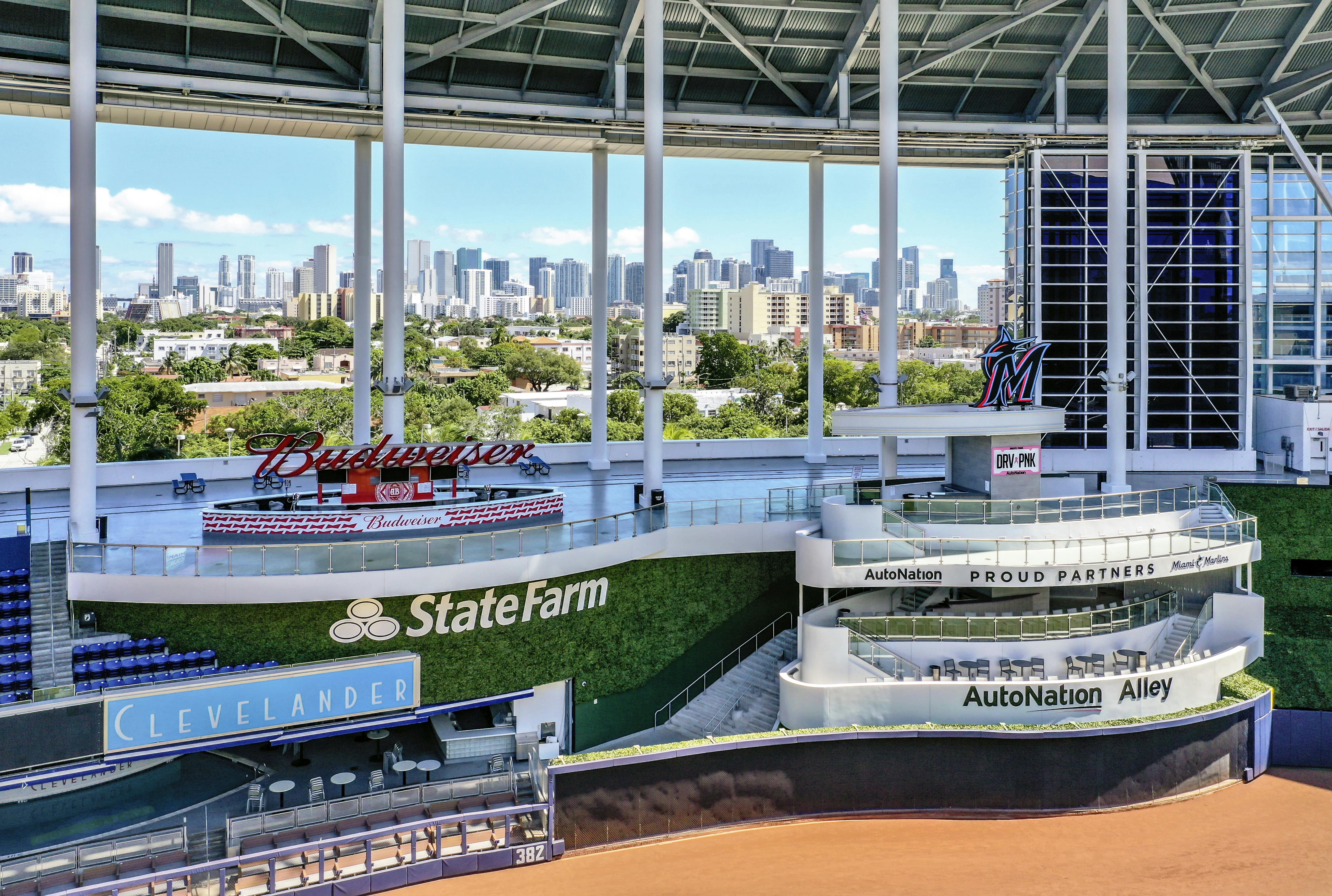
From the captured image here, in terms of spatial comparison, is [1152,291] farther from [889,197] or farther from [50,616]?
[50,616]

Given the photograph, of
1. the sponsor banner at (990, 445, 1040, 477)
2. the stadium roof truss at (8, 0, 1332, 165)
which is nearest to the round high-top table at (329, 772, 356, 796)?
the sponsor banner at (990, 445, 1040, 477)

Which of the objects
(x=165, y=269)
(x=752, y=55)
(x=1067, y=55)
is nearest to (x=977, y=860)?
(x=752, y=55)

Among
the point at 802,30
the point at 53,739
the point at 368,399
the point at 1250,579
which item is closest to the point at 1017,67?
the point at 802,30

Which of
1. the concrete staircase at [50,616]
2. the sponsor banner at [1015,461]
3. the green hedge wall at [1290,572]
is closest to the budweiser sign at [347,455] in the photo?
the concrete staircase at [50,616]

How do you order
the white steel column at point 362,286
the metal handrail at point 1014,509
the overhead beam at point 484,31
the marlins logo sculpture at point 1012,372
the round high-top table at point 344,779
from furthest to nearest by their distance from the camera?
the white steel column at point 362,286, the overhead beam at point 484,31, the marlins logo sculpture at point 1012,372, the metal handrail at point 1014,509, the round high-top table at point 344,779

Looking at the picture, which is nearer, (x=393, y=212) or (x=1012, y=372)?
(x=393, y=212)

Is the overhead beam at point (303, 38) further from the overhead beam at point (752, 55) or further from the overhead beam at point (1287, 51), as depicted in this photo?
the overhead beam at point (1287, 51)
